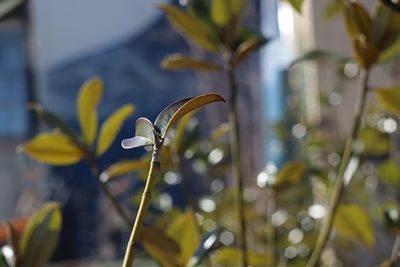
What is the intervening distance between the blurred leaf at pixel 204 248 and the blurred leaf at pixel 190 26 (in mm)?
164

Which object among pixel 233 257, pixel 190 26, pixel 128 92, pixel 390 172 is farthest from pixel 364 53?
pixel 128 92

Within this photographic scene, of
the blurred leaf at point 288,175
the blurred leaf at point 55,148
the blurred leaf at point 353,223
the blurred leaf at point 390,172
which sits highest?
the blurred leaf at point 55,148

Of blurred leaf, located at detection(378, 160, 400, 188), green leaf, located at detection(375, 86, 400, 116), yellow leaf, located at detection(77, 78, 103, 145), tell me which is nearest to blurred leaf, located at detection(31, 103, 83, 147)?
yellow leaf, located at detection(77, 78, 103, 145)

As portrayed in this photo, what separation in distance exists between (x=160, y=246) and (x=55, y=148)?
5.8 inches

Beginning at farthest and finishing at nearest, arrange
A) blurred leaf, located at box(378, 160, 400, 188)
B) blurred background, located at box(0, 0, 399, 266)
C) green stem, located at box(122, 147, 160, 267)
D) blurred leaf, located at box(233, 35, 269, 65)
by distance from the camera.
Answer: blurred background, located at box(0, 0, 399, 266)
blurred leaf, located at box(378, 160, 400, 188)
blurred leaf, located at box(233, 35, 269, 65)
green stem, located at box(122, 147, 160, 267)

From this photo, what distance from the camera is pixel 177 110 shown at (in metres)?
0.35

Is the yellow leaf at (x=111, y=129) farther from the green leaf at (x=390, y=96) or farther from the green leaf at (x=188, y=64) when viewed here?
the green leaf at (x=390, y=96)

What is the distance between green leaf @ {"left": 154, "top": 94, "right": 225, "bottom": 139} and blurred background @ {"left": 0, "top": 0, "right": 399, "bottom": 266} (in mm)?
1114

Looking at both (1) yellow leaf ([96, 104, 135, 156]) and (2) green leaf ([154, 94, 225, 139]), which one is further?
(1) yellow leaf ([96, 104, 135, 156])

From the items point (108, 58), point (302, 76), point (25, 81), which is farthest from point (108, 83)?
point (302, 76)

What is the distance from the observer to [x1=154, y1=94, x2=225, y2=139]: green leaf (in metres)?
0.35

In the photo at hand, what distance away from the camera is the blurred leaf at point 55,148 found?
656 millimetres

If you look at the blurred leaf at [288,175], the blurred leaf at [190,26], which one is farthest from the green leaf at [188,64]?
the blurred leaf at [288,175]

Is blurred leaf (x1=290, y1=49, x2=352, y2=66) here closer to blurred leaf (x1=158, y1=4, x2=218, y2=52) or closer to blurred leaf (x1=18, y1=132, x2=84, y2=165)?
blurred leaf (x1=158, y1=4, x2=218, y2=52)
